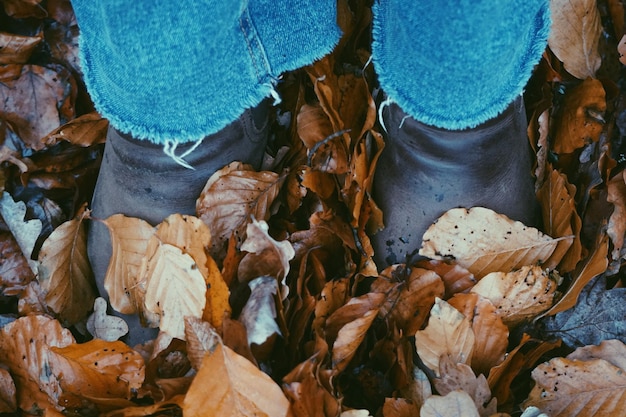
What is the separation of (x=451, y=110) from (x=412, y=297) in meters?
0.25

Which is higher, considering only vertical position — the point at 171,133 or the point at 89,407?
the point at 171,133

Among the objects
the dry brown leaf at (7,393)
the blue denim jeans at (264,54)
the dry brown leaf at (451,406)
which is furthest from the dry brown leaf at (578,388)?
the dry brown leaf at (7,393)

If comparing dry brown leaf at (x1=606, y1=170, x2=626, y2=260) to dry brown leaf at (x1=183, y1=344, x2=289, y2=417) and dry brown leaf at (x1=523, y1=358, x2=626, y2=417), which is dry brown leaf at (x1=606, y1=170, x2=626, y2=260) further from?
dry brown leaf at (x1=183, y1=344, x2=289, y2=417)

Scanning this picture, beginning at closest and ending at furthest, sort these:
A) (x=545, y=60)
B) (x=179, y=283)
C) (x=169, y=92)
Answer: (x=169, y=92)
(x=179, y=283)
(x=545, y=60)

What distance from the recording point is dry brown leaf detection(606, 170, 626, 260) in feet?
2.71

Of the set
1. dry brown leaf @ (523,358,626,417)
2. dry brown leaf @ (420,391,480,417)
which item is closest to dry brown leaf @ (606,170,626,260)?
dry brown leaf @ (523,358,626,417)

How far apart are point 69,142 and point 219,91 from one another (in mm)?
448

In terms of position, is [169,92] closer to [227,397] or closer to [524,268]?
[227,397]

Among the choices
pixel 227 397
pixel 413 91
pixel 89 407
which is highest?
pixel 413 91

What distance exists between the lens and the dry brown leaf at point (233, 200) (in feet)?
2.77

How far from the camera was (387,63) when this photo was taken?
0.71m

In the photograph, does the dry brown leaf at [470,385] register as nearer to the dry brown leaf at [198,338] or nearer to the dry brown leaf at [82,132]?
the dry brown leaf at [198,338]

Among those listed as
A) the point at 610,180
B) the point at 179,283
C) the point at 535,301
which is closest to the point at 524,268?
the point at 535,301

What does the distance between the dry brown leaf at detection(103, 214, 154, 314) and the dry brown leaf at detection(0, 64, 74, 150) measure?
0.83 ft
